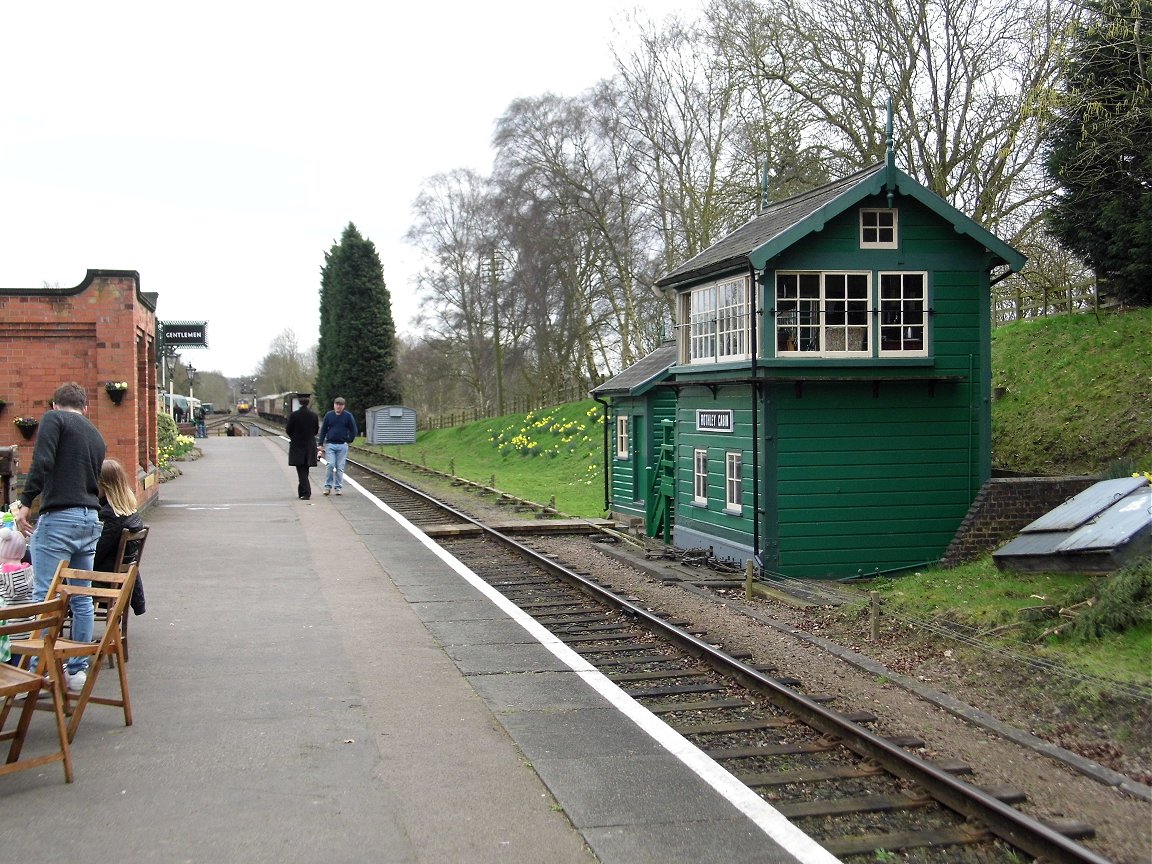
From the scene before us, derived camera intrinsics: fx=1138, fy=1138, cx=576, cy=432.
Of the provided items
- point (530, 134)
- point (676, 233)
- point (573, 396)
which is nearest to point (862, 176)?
point (676, 233)

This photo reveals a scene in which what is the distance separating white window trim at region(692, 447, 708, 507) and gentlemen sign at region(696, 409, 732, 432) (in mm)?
373

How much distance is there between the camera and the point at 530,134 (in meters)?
40.8

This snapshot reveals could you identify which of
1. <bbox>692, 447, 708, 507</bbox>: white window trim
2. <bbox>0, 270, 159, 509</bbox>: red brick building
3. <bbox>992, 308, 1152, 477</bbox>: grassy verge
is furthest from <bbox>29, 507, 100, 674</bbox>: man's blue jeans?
<bbox>992, 308, 1152, 477</bbox>: grassy verge

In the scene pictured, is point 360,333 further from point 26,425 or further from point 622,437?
point 26,425

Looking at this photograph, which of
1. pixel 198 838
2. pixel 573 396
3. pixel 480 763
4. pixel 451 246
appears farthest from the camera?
pixel 451 246

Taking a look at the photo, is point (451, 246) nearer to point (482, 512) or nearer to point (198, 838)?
point (482, 512)

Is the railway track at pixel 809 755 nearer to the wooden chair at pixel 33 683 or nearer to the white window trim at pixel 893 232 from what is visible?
the wooden chair at pixel 33 683

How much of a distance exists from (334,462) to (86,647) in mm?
16757

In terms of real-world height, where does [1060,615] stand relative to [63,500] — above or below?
below

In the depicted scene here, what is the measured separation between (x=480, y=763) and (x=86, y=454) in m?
3.12

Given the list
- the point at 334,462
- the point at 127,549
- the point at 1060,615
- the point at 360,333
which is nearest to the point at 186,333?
the point at 334,462

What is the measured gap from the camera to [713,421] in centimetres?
1709

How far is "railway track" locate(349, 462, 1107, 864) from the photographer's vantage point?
195 inches

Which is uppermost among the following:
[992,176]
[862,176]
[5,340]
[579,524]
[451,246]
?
[451,246]
